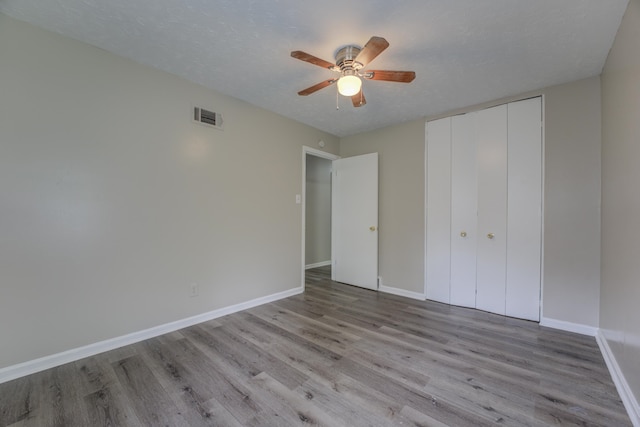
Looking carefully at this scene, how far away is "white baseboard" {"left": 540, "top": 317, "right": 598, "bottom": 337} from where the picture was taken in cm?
247

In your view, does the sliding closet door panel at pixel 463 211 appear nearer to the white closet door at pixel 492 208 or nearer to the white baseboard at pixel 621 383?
the white closet door at pixel 492 208

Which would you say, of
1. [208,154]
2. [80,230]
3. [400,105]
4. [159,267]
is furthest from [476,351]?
[80,230]

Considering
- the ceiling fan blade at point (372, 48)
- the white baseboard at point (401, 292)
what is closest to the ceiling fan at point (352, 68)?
the ceiling fan blade at point (372, 48)

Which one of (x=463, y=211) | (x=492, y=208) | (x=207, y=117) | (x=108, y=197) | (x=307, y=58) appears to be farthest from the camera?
(x=463, y=211)

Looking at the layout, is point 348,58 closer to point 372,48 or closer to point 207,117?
point 372,48

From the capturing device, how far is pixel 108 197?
2.18 meters

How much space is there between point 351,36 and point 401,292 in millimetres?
3211

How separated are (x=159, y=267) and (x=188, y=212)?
59 centimetres

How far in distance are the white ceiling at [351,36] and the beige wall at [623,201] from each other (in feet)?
0.72

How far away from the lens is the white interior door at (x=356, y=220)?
400cm

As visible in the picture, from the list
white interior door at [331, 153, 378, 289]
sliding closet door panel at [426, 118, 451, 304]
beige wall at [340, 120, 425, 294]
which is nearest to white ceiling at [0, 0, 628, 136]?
sliding closet door panel at [426, 118, 451, 304]

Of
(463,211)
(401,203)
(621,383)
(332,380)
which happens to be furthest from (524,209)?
(332,380)

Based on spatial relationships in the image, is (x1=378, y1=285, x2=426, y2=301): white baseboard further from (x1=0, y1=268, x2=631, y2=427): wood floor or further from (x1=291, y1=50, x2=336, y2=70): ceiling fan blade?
(x1=291, y1=50, x2=336, y2=70): ceiling fan blade

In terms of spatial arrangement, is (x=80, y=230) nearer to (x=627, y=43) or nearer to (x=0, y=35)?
(x=0, y=35)
